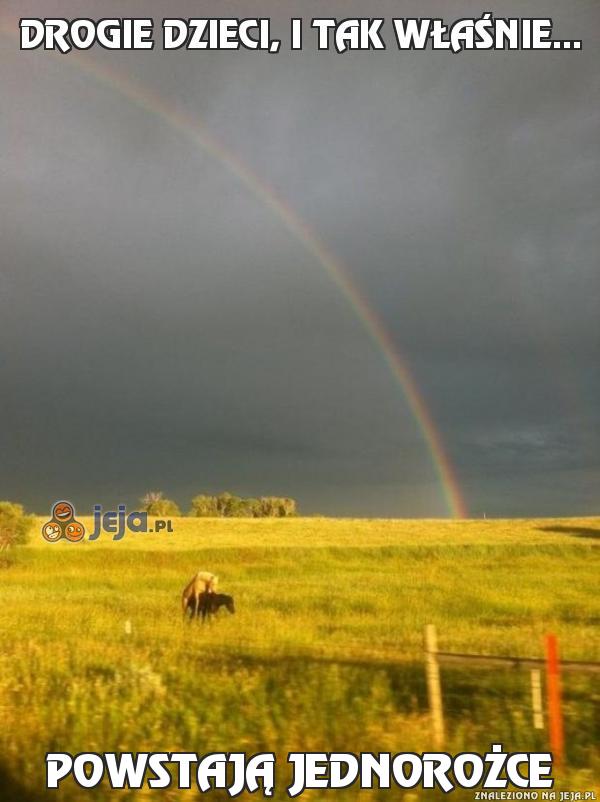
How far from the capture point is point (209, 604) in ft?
74.3

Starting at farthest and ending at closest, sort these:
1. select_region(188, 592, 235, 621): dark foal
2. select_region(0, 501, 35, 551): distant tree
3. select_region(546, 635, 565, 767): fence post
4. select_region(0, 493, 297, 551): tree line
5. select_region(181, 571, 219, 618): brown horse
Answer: select_region(0, 493, 297, 551): tree line < select_region(0, 501, 35, 551): distant tree < select_region(181, 571, 219, 618): brown horse < select_region(188, 592, 235, 621): dark foal < select_region(546, 635, 565, 767): fence post

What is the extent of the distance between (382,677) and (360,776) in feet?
14.9

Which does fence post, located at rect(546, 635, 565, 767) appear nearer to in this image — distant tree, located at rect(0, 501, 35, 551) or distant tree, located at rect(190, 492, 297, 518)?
distant tree, located at rect(0, 501, 35, 551)

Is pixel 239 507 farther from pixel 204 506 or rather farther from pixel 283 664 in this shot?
pixel 283 664

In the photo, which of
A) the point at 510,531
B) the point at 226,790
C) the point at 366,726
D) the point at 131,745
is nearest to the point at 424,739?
the point at 366,726

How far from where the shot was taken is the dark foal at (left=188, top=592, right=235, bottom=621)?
22352 mm

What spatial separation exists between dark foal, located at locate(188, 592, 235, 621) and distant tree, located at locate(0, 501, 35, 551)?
32359mm

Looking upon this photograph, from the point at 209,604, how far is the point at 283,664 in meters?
9.97

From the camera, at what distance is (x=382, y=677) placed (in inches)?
460

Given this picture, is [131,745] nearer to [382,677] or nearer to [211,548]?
[382,677]

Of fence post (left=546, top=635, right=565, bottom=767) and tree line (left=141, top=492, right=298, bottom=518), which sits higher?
tree line (left=141, top=492, right=298, bottom=518)

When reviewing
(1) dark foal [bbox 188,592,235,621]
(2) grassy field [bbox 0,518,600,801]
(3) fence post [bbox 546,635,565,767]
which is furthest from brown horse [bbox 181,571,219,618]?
(3) fence post [bbox 546,635,565,767]

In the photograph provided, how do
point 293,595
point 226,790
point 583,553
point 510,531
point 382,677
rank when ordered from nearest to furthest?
point 226,790, point 382,677, point 293,595, point 583,553, point 510,531

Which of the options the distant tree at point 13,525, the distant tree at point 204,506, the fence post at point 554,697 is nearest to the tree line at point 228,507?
the distant tree at point 204,506
